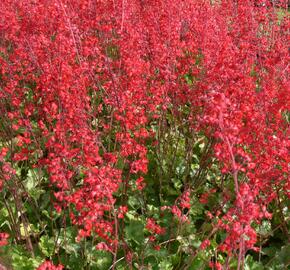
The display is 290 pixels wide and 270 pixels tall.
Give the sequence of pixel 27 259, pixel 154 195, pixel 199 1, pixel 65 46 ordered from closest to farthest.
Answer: pixel 27 259 < pixel 65 46 < pixel 154 195 < pixel 199 1

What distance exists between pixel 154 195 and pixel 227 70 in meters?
1.44

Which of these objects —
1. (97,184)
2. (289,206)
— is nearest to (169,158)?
(289,206)

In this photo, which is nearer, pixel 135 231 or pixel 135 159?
pixel 135 159

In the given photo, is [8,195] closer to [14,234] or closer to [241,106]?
[14,234]

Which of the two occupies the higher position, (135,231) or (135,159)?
(135,159)

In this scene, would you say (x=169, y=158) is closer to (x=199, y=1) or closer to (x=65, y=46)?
(x=65, y=46)

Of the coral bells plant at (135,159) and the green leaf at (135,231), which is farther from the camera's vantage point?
the green leaf at (135,231)

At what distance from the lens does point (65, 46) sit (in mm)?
3705

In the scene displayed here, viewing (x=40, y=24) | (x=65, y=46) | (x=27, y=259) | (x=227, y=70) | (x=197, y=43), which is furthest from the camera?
(x=197, y=43)

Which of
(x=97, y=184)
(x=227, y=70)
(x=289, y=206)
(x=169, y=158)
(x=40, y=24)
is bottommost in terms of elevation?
(x=289, y=206)

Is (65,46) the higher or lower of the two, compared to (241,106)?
higher

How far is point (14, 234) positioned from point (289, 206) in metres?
2.30

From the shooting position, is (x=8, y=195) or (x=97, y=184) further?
(x=8, y=195)

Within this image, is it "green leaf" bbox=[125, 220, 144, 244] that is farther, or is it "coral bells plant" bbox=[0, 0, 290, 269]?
"green leaf" bbox=[125, 220, 144, 244]
